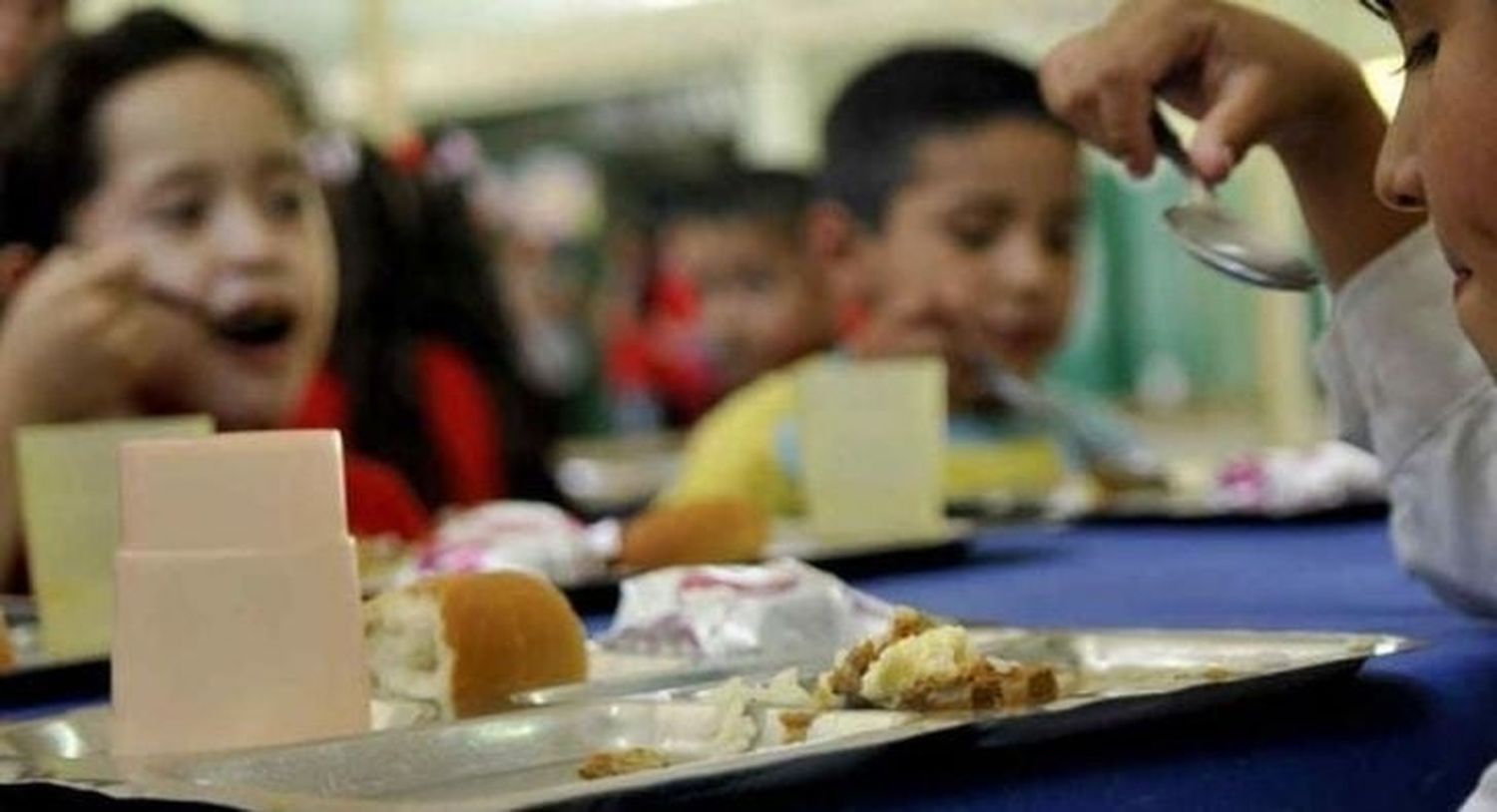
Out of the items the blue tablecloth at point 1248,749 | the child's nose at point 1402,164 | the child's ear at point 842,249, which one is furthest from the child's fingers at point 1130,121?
the child's ear at point 842,249

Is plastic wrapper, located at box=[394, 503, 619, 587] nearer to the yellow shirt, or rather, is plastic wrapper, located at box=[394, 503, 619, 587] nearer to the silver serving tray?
the silver serving tray

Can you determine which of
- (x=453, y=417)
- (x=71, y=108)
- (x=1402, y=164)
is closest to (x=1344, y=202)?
(x=1402, y=164)

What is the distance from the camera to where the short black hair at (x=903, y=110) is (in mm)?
2461

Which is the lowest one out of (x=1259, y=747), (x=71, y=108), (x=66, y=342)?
(x=1259, y=747)

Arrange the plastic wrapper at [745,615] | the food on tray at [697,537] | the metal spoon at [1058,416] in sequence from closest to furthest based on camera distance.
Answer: the plastic wrapper at [745,615]
the food on tray at [697,537]
the metal spoon at [1058,416]

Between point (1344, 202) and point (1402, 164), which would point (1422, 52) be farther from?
point (1344, 202)

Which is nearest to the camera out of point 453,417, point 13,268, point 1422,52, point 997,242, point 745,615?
point 1422,52

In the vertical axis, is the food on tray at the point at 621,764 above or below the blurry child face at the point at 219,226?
below

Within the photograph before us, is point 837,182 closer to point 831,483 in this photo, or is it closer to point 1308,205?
point 831,483

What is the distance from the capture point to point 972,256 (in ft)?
7.82

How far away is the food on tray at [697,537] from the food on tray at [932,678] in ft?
1.82

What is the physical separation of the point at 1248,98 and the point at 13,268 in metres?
0.88

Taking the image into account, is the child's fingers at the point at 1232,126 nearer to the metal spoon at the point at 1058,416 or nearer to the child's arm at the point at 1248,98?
the child's arm at the point at 1248,98

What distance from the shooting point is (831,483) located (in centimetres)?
161
